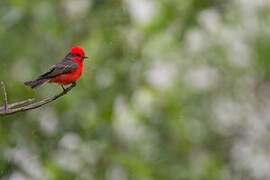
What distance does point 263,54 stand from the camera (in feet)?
23.5

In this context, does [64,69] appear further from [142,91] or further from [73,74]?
[142,91]

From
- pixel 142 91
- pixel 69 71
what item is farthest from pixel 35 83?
pixel 142 91

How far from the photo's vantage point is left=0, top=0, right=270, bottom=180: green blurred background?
6.28m

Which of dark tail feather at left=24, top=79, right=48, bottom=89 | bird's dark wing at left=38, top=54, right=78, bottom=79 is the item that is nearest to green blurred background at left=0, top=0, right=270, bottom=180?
bird's dark wing at left=38, top=54, right=78, bottom=79

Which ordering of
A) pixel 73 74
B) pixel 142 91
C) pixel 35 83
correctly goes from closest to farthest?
1. pixel 35 83
2. pixel 73 74
3. pixel 142 91

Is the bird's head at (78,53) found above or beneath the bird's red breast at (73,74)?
above

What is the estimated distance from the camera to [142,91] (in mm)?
7320

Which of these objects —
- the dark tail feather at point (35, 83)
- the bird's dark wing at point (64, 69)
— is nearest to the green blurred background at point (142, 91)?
the bird's dark wing at point (64, 69)

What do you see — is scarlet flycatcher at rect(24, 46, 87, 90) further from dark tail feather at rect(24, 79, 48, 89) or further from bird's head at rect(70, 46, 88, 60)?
dark tail feather at rect(24, 79, 48, 89)

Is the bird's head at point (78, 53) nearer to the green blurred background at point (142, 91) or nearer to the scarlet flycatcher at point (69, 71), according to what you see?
the scarlet flycatcher at point (69, 71)

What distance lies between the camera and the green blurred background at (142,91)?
6281 mm

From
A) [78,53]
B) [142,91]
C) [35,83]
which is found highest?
[78,53]

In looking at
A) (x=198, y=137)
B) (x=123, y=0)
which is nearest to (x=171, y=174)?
(x=198, y=137)

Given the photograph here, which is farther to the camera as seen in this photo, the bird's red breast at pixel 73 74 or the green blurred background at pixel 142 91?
the green blurred background at pixel 142 91
